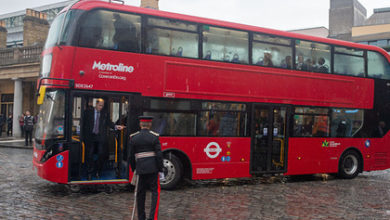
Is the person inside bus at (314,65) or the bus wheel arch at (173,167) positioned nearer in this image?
the bus wheel arch at (173,167)

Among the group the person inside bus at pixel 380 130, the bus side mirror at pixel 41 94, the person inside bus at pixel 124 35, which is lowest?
the person inside bus at pixel 380 130

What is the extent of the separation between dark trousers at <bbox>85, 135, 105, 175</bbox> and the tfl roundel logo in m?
2.61

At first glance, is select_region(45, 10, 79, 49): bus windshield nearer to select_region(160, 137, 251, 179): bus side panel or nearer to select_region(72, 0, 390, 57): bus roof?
select_region(72, 0, 390, 57): bus roof

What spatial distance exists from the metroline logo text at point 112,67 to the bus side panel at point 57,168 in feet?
6.43

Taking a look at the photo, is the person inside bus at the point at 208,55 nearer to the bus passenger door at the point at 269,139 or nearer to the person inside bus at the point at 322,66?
the bus passenger door at the point at 269,139

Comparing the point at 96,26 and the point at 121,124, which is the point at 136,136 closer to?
the point at 121,124

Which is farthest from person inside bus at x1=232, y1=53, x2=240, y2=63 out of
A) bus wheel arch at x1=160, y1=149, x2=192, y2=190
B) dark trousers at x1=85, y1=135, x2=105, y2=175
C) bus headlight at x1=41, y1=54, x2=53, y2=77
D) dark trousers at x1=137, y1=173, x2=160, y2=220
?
dark trousers at x1=137, y1=173, x2=160, y2=220

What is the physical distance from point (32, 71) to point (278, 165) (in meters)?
20.2

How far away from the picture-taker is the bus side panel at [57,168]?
8.91m

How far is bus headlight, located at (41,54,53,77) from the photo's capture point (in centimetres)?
930

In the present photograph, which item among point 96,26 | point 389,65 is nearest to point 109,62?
point 96,26

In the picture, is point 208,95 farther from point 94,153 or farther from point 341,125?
point 341,125

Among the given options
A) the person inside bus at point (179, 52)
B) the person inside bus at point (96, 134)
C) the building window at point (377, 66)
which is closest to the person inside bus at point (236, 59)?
the person inside bus at point (179, 52)

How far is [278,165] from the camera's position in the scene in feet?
39.0
